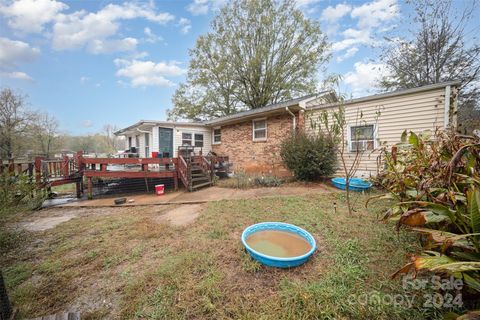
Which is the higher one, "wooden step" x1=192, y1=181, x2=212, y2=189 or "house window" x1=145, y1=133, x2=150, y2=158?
"house window" x1=145, y1=133, x2=150, y2=158

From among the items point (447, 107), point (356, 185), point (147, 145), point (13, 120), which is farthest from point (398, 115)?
point (13, 120)

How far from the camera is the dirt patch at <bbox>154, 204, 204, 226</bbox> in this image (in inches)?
149

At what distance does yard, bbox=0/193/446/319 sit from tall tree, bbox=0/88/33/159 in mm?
24262

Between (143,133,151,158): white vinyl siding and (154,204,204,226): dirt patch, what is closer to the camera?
(154,204,204,226): dirt patch

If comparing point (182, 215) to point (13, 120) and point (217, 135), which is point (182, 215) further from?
point (13, 120)

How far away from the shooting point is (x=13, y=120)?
61.0 ft

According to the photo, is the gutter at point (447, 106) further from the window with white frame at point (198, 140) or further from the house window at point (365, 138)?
the window with white frame at point (198, 140)

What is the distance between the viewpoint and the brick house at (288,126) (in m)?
5.22

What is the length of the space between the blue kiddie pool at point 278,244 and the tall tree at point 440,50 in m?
12.9

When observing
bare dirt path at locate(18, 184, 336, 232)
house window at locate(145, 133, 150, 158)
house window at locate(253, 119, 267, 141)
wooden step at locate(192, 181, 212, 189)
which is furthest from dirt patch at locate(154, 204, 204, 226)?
house window at locate(145, 133, 150, 158)

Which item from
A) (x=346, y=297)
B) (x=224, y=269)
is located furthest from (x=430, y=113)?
(x=224, y=269)

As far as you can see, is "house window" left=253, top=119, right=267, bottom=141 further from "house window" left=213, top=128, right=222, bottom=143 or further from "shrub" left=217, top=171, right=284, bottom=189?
"house window" left=213, top=128, right=222, bottom=143

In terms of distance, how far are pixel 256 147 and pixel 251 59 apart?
31.7ft

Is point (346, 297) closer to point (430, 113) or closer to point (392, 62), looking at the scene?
point (430, 113)
